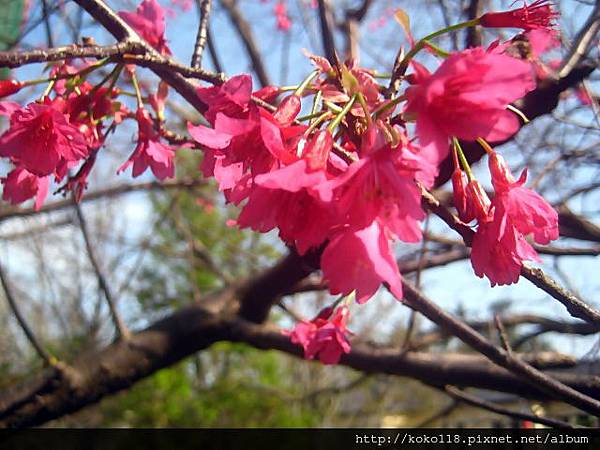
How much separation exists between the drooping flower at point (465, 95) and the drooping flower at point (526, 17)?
297 millimetres

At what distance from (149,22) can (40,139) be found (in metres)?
0.42

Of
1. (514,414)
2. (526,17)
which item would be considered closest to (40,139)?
(526,17)

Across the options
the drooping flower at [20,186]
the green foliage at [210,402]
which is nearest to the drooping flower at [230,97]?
the drooping flower at [20,186]

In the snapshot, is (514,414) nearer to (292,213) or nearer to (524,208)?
(524,208)

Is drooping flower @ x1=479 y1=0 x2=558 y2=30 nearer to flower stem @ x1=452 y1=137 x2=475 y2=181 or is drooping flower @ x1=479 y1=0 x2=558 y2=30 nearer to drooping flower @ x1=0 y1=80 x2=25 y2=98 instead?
flower stem @ x1=452 y1=137 x2=475 y2=181

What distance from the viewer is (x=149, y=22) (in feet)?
4.22

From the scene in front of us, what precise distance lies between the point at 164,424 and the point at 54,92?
27.0 feet

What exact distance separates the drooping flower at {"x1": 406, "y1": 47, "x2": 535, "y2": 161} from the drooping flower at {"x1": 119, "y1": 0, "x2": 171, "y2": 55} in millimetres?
789

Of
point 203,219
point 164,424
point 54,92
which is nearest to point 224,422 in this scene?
point 164,424

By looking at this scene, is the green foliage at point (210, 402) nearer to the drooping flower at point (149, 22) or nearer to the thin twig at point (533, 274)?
the drooping flower at point (149, 22)

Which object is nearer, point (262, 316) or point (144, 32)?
point (144, 32)

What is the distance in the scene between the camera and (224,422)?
8930 mm

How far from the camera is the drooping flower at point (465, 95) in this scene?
700mm

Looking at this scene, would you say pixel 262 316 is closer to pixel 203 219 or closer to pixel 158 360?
pixel 158 360
